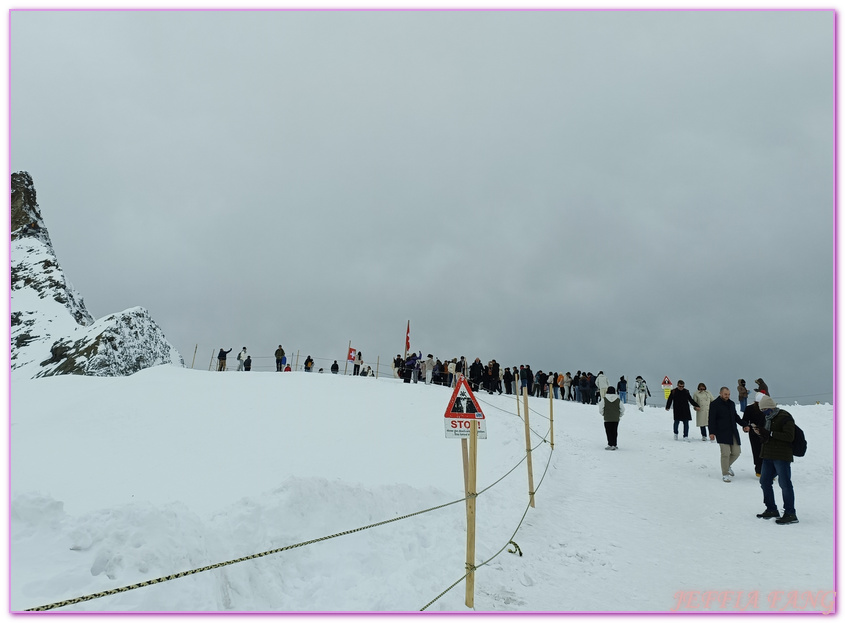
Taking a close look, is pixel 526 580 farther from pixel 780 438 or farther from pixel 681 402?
pixel 681 402

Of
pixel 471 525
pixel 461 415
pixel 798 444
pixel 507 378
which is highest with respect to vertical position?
pixel 507 378

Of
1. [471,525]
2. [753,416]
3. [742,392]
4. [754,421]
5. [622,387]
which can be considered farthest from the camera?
[622,387]

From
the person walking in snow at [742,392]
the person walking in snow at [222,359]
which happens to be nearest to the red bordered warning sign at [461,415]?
the person walking in snow at [742,392]

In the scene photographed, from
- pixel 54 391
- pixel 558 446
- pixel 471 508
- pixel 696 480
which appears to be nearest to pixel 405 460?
pixel 558 446

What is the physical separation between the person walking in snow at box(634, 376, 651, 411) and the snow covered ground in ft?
23.7

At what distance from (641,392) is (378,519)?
794 inches

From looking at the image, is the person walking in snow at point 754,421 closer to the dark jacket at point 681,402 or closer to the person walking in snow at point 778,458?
the person walking in snow at point 778,458

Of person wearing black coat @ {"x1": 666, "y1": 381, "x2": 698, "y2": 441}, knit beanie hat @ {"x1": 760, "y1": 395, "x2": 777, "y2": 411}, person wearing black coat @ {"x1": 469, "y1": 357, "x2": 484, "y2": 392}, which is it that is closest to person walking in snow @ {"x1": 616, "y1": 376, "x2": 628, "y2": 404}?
person wearing black coat @ {"x1": 469, "y1": 357, "x2": 484, "y2": 392}

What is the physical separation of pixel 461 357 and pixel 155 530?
853 inches

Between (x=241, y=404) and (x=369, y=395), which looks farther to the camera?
(x=369, y=395)

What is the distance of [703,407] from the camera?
15.6 metres

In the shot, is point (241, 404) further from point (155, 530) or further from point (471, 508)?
point (471, 508)

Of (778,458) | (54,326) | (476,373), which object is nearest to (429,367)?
(476,373)

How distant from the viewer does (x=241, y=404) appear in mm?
18859
